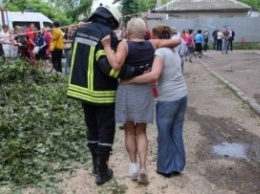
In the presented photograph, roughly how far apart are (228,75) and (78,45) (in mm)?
11230

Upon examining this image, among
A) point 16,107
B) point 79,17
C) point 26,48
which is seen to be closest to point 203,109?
point 16,107

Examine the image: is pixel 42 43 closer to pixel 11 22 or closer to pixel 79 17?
pixel 11 22

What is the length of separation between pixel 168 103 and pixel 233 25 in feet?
103

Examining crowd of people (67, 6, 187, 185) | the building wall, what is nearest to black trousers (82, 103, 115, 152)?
crowd of people (67, 6, 187, 185)

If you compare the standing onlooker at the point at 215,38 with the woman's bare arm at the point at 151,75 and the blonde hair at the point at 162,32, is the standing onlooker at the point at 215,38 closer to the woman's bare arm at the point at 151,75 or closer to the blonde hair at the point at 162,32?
the blonde hair at the point at 162,32

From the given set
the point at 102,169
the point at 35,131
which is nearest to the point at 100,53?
the point at 102,169

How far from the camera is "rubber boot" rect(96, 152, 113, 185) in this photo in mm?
4668

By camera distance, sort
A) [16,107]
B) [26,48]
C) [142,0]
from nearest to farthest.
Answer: [16,107] < [26,48] < [142,0]

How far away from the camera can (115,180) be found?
489 centimetres

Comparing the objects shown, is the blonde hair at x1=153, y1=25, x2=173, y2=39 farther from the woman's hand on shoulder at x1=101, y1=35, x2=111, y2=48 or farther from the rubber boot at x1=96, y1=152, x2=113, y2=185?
the rubber boot at x1=96, y1=152, x2=113, y2=185

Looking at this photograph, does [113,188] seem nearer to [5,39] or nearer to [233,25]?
[5,39]

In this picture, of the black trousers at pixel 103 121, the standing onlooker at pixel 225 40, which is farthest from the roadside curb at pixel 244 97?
the standing onlooker at pixel 225 40

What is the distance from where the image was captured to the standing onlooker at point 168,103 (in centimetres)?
457

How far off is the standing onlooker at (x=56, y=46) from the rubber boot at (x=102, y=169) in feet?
30.2
